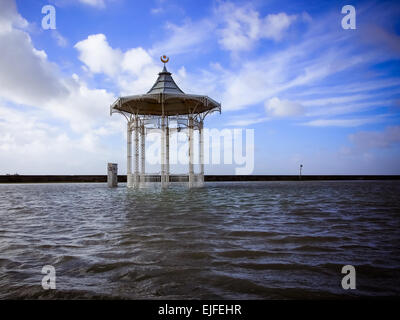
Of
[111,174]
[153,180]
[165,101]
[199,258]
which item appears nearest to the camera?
[199,258]

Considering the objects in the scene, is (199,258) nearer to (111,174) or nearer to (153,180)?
(153,180)

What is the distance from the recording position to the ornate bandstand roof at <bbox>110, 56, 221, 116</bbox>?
23547mm

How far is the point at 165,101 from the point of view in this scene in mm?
28031

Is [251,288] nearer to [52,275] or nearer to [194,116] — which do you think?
[52,275]

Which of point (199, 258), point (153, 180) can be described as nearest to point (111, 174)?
point (153, 180)

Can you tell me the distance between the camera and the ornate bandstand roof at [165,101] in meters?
23.5

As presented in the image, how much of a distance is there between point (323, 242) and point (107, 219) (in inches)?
230

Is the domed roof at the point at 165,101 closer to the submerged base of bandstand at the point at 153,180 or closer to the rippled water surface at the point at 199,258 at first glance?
the submerged base of bandstand at the point at 153,180

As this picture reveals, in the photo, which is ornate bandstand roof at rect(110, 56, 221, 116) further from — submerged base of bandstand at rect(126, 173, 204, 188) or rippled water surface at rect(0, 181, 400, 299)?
rippled water surface at rect(0, 181, 400, 299)

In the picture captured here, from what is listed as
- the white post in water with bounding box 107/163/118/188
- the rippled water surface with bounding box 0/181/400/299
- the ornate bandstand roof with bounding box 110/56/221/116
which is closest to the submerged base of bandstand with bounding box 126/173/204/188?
the white post in water with bounding box 107/163/118/188

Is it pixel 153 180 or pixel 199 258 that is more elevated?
pixel 153 180

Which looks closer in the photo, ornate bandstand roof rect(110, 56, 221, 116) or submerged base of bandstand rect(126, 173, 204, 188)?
ornate bandstand roof rect(110, 56, 221, 116)

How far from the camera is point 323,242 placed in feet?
16.7
